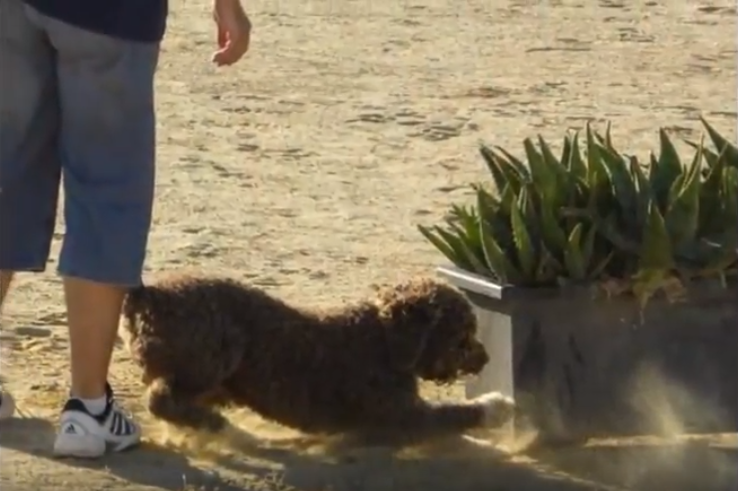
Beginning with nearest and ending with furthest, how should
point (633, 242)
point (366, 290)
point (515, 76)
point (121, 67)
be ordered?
point (121, 67), point (633, 242), point (366, 290), point (515, 76)

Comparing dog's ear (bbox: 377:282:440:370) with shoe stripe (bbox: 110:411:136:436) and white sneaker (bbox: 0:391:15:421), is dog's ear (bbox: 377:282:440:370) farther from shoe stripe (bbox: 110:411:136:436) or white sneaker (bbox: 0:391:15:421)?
white sneaker (bbox: 0:391:15:421)

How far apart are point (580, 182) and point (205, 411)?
1.19m

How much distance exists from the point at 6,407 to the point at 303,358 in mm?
860

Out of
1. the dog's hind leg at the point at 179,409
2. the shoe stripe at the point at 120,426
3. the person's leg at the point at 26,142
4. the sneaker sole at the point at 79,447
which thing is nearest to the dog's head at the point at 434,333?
the dog's hind leg at the point at 179,409

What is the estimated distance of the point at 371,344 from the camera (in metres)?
5.28

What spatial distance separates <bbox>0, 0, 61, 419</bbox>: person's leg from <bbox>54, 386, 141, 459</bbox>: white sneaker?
1.32 ft

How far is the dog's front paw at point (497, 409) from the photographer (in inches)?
203

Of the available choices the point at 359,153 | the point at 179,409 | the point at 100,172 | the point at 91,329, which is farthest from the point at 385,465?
the point at 359,153

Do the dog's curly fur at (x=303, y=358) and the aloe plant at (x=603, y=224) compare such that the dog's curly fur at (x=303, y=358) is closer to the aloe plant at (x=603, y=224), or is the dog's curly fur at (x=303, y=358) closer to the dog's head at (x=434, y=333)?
the dog's head at (x=434, y=333)

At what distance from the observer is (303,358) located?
17.2 ft

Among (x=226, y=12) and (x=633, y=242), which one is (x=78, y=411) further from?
(x=633, y=242)

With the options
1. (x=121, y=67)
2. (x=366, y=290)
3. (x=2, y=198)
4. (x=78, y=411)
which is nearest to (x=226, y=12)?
(x=121, y=67)

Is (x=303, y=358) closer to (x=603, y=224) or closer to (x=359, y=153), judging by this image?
(x=603, y=224)

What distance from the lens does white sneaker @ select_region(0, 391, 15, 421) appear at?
5406 mm
